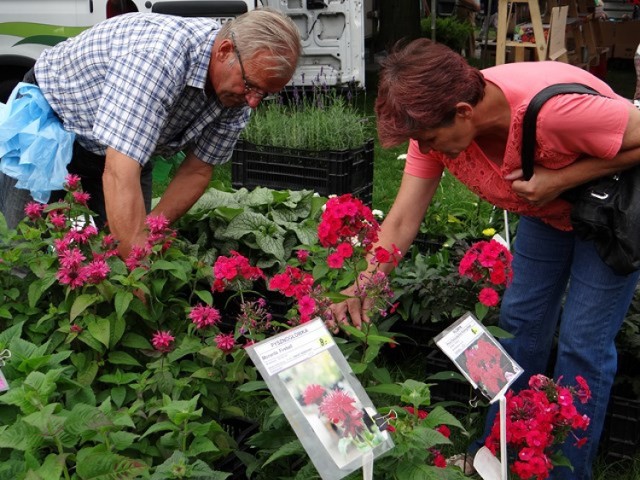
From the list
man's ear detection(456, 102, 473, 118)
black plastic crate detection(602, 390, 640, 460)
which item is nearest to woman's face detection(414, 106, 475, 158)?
man's ear detection(456, 102, 473, 118)

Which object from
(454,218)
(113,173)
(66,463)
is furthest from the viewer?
(454,218)

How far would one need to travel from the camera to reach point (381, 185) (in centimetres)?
660

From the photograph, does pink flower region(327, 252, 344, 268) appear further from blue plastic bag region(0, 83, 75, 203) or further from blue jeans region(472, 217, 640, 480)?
blue plastic bag region(0, 83, 75, 203)

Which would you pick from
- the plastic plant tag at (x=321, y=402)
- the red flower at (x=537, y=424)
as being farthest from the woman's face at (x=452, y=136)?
the plastic plant tag at (x=321, y=402)

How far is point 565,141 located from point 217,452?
1166 millimetres

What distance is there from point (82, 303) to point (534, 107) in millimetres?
1247

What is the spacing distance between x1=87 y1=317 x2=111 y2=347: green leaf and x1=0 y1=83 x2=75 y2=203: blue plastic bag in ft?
2.62

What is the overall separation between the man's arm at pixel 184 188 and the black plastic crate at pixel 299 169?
1372 mm

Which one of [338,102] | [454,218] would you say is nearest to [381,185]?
[338,102]

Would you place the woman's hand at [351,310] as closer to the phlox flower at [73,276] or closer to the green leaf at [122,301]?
the green leaf at [122,301]

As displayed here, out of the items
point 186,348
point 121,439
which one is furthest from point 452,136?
point 121,439

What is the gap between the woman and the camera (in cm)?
218

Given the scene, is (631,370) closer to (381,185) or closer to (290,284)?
(290,284)

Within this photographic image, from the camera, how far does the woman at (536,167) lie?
218cm
